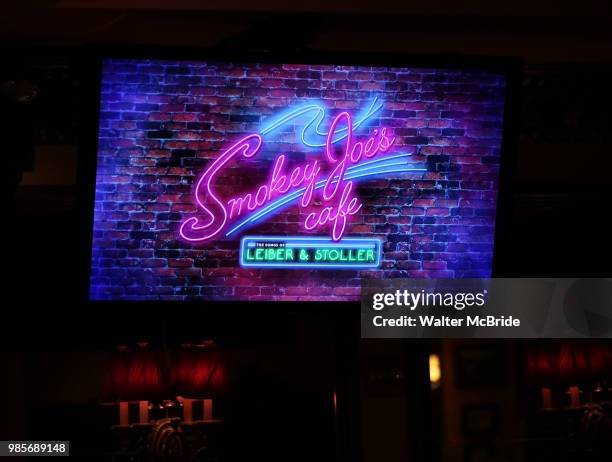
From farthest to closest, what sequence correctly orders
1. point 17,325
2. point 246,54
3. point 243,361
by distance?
point 243,361 < point 17,325 < point 246,54

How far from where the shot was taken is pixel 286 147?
13.8ft

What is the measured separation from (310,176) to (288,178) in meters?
0.11

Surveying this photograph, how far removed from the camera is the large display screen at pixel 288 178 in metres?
4.09

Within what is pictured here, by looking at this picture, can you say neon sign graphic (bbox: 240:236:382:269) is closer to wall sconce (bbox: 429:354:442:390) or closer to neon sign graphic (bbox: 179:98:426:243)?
neon sign graphic (bbox: 179:98:426:243)

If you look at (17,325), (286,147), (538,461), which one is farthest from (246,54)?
(538,461)

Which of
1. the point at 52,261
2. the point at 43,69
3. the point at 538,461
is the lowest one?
the point at 538,461

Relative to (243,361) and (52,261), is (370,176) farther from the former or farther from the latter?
(243,361)

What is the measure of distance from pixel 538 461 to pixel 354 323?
2.06 meters

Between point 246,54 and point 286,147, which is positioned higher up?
point 246,54

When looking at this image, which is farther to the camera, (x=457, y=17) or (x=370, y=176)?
(x=457, y=17)

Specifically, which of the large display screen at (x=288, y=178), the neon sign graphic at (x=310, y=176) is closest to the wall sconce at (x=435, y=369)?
the large display screen at (x=288, y=178)

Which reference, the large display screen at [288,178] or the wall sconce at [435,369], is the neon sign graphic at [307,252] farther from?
the wall sconce at [435,369]

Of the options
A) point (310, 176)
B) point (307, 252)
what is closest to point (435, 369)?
point (307, 252)

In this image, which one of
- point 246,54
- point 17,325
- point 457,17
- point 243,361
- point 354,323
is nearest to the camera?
point 246,54
